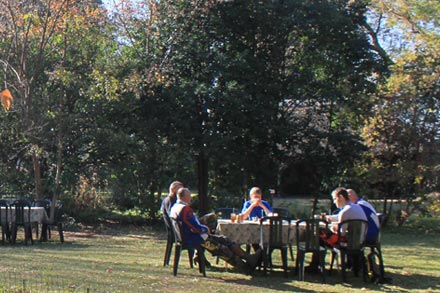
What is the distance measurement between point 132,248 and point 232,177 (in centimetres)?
738

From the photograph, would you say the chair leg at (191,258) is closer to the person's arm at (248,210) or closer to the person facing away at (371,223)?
the person's arm at (248,210)

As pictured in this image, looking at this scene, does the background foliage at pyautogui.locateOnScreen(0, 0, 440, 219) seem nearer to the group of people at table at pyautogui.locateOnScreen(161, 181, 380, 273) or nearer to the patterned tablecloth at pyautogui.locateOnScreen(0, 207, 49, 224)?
the patterned tablecloth at pyautogui.locateOnScreen(0, 207, 49, 224)

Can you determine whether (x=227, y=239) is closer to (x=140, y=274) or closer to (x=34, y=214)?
(x=140, y=274)

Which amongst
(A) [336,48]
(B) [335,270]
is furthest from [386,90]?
(B) [335,270]

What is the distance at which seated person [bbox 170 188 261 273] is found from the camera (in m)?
9.37

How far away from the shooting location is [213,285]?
8.68 meters

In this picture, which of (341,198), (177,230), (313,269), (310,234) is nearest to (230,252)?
(177,230)

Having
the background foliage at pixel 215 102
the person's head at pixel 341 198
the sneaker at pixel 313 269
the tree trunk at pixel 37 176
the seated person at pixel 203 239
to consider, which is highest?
the background foliage at pixel 215 102

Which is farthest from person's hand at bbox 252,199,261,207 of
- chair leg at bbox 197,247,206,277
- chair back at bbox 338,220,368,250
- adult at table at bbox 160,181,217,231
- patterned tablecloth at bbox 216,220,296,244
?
chair back at bbox 338,220,368,250

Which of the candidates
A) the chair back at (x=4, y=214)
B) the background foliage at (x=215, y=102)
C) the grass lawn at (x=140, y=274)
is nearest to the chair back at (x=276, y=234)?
the grass lawn at (x=140, y=274)

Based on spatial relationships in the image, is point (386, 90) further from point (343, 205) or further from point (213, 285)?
point (213, 285)

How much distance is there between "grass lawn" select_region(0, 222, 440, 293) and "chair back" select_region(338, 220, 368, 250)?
559mm

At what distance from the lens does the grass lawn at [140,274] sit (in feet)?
26.8

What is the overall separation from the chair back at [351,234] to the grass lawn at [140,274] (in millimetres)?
559
